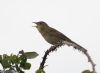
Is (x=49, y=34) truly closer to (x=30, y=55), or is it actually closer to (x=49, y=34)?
(x=49, y=34)

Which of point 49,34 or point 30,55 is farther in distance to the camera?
point 49,34

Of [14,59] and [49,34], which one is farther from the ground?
[14,59]

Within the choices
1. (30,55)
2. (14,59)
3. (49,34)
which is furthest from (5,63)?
(49,34)

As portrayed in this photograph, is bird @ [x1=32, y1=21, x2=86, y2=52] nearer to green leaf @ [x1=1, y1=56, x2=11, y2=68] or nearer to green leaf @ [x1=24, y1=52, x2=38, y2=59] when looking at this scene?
green leaf @ [x1=24, y1=52, x2=38, y2=59]

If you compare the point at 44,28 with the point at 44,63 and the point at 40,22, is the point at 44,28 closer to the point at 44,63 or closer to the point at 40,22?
the point at 40,22

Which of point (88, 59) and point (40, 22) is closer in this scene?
point (88, 59)

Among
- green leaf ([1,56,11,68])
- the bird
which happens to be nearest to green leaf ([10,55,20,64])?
green leaf ([1,56,11,68])

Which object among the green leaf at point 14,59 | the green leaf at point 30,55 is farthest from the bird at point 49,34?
the green leaf at point 14,59

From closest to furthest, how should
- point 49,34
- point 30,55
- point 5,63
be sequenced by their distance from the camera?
point 5,63 < point 30,55 < point 49,34

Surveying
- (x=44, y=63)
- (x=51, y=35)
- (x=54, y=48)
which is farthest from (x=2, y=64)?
(x=51, y=35)

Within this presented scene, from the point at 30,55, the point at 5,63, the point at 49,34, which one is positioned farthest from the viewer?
the point at 49,34

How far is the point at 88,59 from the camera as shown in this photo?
1858 mm

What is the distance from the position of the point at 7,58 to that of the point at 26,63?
0.14m

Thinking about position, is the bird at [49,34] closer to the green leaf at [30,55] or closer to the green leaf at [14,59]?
the green leaf at [30,55]
